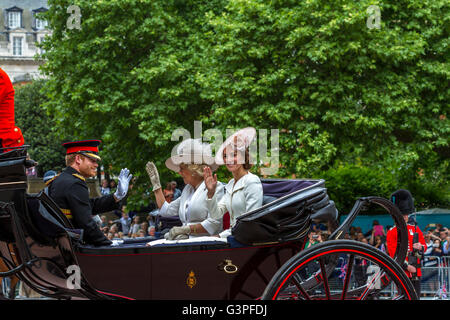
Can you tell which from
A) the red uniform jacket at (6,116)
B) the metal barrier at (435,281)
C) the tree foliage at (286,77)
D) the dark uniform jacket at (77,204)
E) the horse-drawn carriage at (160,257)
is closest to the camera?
the horse-drawn carriage at (160,257)

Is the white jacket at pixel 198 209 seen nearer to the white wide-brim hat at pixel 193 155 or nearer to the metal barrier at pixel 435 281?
the white wide-brim hat at pixel 193 155

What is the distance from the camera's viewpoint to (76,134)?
2283 centimetres

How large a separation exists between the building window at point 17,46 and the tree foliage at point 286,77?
173 feet

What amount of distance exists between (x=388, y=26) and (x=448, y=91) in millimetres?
2647

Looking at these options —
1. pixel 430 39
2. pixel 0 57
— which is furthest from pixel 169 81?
pixel 0 57

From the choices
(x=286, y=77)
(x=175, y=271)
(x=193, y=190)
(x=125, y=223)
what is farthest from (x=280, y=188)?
(x=125, y=223)

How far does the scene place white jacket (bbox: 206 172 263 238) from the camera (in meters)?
5.14

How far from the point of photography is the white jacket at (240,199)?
514cm

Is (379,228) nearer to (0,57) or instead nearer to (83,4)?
(83,4)

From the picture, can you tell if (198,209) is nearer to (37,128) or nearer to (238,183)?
(238,183)

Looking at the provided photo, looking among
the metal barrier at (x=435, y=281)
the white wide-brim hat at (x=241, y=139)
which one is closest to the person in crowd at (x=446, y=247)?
the metal barrier at (x=435, y=281)

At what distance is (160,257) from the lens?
443cm

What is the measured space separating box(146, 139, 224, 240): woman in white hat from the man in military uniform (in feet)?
2.06
